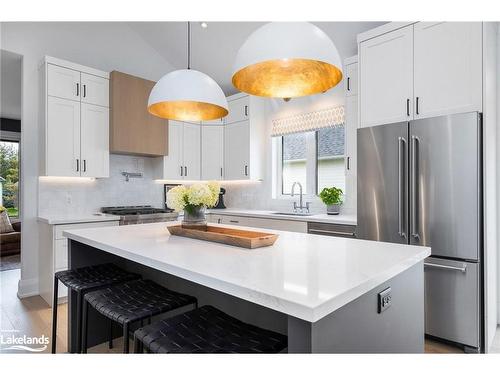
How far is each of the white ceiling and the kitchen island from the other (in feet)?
9.13

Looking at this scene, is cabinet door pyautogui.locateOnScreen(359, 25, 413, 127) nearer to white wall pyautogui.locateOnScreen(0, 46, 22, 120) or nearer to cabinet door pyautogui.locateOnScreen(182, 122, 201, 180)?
cabinet door pyautogui.locateOnScreen(182, 122, 201, 180)

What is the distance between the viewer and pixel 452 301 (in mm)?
2350

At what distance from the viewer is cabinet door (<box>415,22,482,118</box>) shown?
7.52 feet

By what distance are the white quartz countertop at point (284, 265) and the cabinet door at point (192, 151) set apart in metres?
2.76

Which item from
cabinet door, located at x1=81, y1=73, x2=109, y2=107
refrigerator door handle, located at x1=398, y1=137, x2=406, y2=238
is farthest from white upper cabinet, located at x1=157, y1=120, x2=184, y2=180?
refrigerator door handle, located at x1=398, y1=137, x2=406, y2=238

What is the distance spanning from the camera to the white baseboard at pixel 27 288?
3.58 metres

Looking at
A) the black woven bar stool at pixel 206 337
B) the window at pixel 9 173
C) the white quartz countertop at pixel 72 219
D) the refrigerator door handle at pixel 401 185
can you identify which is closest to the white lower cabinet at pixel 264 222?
the refrigerator door handle at pixel 401 185

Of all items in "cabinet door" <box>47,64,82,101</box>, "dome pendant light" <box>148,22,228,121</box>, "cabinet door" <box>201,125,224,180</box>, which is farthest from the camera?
"cabinet door" <box>201,125,224,180</box>

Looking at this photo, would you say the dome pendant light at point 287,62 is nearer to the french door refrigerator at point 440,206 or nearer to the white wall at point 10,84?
the french door refrigerator at point 440,206

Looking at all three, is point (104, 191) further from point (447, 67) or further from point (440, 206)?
point (447, 67)

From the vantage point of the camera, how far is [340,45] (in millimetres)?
3607

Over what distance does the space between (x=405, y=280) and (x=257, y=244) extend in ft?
A: 2.28

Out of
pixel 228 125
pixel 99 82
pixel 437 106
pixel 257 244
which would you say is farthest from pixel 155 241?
pixel 228 125

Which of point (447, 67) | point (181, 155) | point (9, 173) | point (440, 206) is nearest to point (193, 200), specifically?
point (440, 206)
